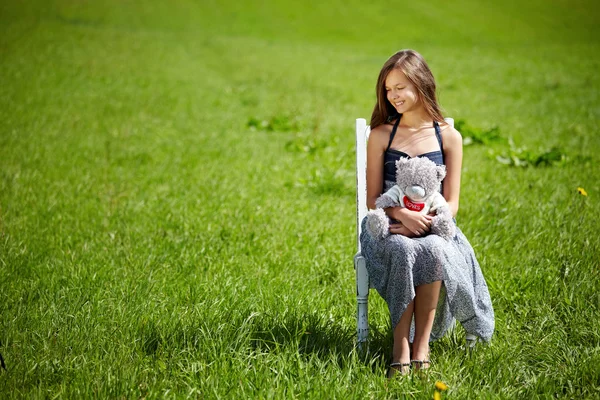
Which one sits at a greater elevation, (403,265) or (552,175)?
(403,265)

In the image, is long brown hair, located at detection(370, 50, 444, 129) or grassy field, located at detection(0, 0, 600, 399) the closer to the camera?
grassy field, located at detection(0, 0, 600, 399)

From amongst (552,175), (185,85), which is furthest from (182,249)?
(185,85)

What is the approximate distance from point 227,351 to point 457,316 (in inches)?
45.9

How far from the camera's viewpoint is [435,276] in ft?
8.88

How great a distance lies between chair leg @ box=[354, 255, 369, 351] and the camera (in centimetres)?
291

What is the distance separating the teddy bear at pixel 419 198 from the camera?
2.79 metres

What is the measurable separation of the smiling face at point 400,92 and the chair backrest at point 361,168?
0.20 meters

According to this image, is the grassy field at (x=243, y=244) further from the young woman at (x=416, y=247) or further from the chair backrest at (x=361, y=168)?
the chair backrest at (x=361, y=168)

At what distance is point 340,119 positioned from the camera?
35.2 ft

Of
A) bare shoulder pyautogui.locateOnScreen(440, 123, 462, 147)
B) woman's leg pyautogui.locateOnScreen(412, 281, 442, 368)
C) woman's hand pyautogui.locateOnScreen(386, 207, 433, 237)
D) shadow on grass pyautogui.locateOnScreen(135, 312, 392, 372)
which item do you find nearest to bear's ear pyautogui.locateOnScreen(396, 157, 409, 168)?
woman's hand pyautogui.locateOnScreen(386, 207, 433, 237)

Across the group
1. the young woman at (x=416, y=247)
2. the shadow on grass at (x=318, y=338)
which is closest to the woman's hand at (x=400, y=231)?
the young woman at (x=416, y=247)

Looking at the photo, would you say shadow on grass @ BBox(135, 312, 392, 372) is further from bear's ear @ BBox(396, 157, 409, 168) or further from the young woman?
bear's ear @ BBox(396, 157, 409, 168)

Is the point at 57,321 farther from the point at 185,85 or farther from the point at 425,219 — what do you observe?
the point at 185,85

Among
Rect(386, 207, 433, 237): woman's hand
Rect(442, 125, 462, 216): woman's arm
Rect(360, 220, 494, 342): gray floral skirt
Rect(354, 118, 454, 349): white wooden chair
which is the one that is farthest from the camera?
Rect(442, 125, 462, 216): woman's arm
